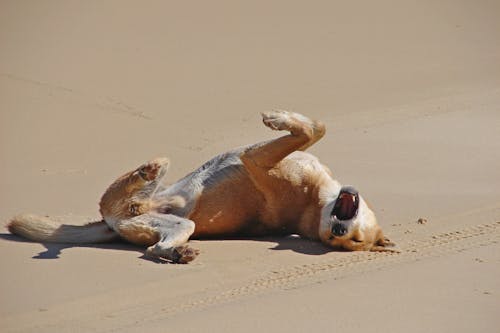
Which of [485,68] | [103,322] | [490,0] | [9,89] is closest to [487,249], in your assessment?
[103,322]

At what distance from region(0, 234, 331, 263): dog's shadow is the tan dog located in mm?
57

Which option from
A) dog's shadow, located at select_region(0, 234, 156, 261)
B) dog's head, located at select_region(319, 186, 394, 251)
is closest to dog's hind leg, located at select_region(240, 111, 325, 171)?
dog's head, located at select_region(319, 186, 394, 251)

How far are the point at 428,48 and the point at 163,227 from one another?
33.0 feet

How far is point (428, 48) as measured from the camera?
16125mm

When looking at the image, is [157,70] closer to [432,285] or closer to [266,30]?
[266,30]

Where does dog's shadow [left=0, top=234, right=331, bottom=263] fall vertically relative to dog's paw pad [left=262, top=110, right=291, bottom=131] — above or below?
below

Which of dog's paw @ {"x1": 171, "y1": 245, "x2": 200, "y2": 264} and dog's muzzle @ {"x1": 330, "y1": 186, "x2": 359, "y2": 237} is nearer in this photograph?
dog's paw @ {"x1": 171, "y1": 245, "x2": 200, "y2": 264}

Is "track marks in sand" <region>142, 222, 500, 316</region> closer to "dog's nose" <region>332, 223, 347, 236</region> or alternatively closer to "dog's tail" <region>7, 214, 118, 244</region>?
"dog's nose" <region>332, 223, 347, 236</region>

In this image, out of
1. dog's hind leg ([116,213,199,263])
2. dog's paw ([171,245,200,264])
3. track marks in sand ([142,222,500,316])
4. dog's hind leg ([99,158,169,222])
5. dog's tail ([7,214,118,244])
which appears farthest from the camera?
dog's tail ([7,214,118,244])

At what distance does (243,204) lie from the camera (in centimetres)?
725

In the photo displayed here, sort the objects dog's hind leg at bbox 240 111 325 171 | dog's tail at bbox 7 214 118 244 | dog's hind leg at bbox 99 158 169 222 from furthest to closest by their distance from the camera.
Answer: dog's tail at bbox 7 214 118 244, dog's hind leg at bbox 99 158 169 222, dog's hind leg at bbox 240 111 325 171

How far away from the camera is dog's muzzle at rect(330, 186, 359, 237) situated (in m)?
6.77

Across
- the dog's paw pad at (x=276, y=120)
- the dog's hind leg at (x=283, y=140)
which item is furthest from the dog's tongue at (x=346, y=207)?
the dog's paw pad at (x=276, y=120)

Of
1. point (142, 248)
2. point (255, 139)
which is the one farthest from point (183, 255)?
point (255, 139)
